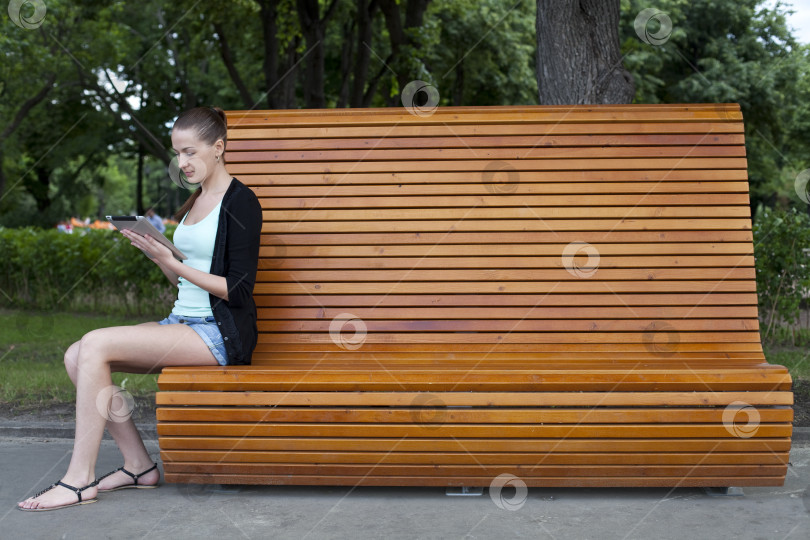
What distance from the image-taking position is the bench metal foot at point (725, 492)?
4.02 meters

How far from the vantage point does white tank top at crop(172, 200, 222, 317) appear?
400cm

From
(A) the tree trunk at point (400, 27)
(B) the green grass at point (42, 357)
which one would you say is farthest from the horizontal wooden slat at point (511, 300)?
(A) the tree trunk at point (400, 27)

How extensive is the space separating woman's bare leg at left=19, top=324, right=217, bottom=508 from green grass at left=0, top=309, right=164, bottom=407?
7.16 ft

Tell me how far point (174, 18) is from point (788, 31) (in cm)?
1759

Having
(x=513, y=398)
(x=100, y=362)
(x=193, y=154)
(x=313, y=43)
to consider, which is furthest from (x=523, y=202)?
(x=313, y=43)

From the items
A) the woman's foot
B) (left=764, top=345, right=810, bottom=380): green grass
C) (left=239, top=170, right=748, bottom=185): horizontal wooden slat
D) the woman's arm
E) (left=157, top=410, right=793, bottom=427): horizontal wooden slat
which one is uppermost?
(left=239, top=170, right=748, bottom=185): horizontal wooden slat

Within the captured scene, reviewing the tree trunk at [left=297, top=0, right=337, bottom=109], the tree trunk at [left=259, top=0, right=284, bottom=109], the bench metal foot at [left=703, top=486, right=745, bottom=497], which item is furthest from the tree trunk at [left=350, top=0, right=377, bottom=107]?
the bench metal foot at [left=703, top=486, right=745, bottom=497]

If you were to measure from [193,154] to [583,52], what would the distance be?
127 inches

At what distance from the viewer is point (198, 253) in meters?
4.01

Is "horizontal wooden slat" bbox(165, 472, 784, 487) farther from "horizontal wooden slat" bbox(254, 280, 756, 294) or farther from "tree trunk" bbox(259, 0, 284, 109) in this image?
"tree trunk" bbox(259, 0, 284, 109)

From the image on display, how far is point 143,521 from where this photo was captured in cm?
367

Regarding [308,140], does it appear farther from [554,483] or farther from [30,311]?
[30,311]

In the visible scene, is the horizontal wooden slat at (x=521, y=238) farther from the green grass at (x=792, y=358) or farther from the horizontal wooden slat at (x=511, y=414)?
the green grass at (x=792, y=358)

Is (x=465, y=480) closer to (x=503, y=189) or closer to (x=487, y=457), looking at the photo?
(x=487, y=457)
